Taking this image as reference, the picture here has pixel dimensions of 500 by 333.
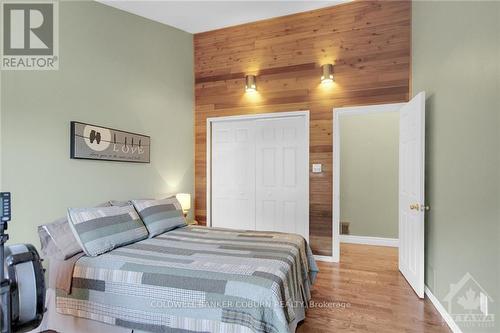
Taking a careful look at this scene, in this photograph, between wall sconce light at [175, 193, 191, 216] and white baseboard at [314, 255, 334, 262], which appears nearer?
white baseboard at [314, 255, 334, 262]

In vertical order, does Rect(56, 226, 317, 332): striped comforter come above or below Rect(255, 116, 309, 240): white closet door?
below

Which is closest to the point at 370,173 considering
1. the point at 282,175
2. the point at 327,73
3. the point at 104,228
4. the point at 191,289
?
the point at 282,175

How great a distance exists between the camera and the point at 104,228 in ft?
7.29

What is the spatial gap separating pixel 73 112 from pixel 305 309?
2.83 meters

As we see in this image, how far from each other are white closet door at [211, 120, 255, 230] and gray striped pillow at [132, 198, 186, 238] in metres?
1.28

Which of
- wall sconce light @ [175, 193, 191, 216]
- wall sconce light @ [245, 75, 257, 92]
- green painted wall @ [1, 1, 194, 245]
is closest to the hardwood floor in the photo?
wall sconce light @ [175, 193, 191, 216]

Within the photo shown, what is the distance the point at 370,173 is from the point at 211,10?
358cm

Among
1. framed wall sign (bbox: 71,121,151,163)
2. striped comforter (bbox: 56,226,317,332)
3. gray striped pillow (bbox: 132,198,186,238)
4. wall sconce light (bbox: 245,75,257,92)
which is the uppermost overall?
wall sconce light (bbox: 245,75,257,92)

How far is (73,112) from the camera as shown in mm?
2635

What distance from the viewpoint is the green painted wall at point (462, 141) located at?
170cm

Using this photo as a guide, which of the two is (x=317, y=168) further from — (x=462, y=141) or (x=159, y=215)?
(x=159, y=215)

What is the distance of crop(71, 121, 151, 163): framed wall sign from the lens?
2643mm

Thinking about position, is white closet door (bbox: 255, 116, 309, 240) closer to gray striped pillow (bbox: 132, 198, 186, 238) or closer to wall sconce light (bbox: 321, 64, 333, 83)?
wall sconce light (bbox: 321, 64, 333, 83)

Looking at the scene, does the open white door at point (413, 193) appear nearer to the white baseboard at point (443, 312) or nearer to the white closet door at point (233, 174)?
the white baseboard at point (443, 312)
